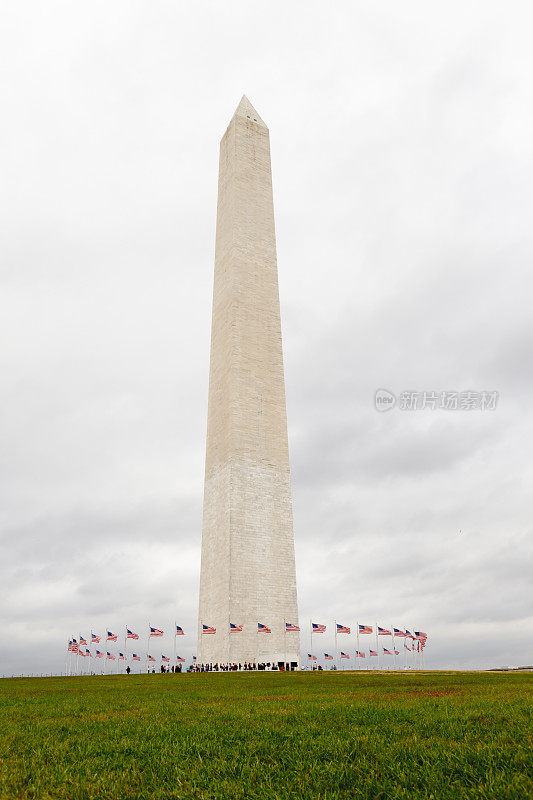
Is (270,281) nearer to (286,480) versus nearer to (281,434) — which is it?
(281,434)

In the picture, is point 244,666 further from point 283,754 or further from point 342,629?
point 283,754

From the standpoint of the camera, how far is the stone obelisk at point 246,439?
46.1 m

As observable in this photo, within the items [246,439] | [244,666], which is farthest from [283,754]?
[246,439]

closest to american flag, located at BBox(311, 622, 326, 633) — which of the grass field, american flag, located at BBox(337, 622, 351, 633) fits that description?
american flag, located at BBox(337, 622, 351, 633)

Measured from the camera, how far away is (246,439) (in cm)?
4984

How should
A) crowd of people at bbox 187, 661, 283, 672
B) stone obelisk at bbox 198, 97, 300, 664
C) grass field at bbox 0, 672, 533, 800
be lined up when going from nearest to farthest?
1. grass field at bbox 0, 672, 533, 800
2. crowd of people at bbox 187, 661, 283, 672
3. stone obelisk at bbox 198, 97, 300, 664

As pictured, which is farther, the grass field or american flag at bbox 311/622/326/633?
american flag at bbox 311/622/326/633

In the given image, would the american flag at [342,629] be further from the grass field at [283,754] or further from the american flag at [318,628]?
the grass field at [283,754]

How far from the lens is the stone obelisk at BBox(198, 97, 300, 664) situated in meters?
46.1

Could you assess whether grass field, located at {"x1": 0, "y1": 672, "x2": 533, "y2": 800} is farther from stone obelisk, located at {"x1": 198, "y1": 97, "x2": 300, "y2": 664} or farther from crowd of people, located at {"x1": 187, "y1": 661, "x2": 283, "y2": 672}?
stone obelisk, located at {"x1": 198, "y1": 97, "x2": 300, "y2": 664}

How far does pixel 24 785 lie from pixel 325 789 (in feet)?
10.2

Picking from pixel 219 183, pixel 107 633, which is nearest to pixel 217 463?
pixel 107 633

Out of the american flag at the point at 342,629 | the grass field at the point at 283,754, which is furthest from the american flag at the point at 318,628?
the grass field at the point at 283,754

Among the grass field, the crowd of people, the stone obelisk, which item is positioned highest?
the stone obelisk
